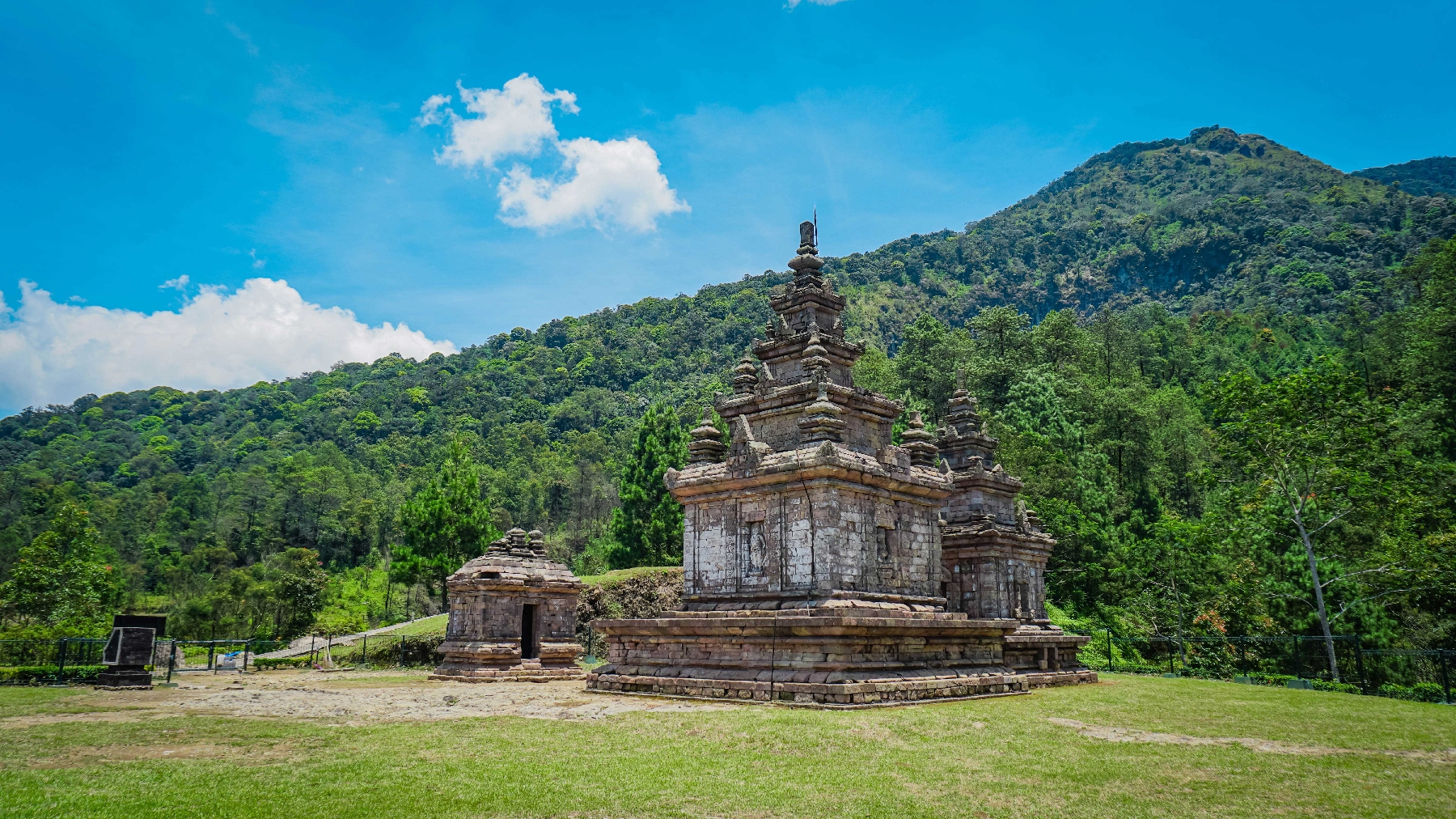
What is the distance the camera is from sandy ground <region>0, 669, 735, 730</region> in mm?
12469

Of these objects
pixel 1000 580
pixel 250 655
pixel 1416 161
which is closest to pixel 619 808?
pixel 1000 580

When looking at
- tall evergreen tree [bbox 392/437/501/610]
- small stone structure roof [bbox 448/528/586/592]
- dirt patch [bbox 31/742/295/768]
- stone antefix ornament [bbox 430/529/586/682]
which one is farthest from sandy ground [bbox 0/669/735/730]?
tall evergreen tree [bbox 392/437/501/610]

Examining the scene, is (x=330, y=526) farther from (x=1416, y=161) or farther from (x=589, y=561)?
(x=1416, y=161)

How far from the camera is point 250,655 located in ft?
114

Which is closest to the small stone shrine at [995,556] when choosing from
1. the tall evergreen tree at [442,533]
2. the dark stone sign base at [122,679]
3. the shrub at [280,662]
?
the dark stone sign base at [122,679]

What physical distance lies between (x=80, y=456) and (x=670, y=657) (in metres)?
110

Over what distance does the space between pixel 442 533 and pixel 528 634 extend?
17.6 meters

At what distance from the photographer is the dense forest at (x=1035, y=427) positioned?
2797 centimetres

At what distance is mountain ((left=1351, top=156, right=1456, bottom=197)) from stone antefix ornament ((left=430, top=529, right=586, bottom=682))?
174 m

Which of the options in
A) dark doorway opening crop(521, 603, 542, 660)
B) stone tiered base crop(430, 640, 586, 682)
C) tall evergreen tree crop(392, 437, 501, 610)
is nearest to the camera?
stone tiered base crop(430, 640, 586, 682)

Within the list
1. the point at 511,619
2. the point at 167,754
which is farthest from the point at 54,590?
the point at 167,754

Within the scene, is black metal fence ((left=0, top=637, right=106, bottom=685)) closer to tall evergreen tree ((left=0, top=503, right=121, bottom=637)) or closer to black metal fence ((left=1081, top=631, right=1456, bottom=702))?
tall evergreen tree ((left=0, top=503, right=121, bottom=637))

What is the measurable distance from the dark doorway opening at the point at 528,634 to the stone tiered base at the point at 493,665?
329 millimetres

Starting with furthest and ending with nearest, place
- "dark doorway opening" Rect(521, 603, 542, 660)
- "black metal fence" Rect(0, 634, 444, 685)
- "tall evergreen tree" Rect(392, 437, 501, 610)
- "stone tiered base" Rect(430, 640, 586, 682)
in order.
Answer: "tall evergreen tree" Rect(392, 437, 501, 610) < "dark doorway opening" Rect(521, 603, 542, 660) < "stone tiered base" Rect(430, 640, 586, 682) < "black metal fence" Rect(0, 634, 444, 685)
